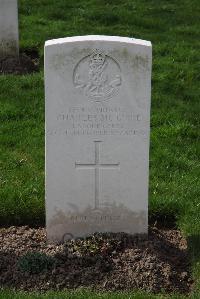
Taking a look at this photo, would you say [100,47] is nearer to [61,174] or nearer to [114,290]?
[61,174]

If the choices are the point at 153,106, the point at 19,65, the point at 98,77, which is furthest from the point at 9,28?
the point at 98,77

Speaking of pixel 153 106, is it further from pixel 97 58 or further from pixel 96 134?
pixel 97 58

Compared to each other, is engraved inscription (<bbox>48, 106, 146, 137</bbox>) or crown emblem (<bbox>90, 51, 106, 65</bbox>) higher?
crown emblem (<bbox>90, 51, 106, 65</bbox>)

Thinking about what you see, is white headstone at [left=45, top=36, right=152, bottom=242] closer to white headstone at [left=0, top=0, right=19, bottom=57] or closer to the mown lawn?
the mown lawn

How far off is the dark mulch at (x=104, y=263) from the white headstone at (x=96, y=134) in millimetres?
160

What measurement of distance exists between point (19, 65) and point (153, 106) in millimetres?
2189

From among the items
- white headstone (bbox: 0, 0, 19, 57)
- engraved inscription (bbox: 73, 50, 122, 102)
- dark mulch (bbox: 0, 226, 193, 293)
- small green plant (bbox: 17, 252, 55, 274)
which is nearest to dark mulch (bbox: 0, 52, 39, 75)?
white headstone (bbox: 0, 0, 19, 57)

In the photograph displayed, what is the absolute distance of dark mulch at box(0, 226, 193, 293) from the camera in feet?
15.9

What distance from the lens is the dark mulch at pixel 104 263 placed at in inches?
190

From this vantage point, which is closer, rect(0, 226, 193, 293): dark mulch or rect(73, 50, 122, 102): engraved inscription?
rect(0, 226, 193, 293): dark mulch

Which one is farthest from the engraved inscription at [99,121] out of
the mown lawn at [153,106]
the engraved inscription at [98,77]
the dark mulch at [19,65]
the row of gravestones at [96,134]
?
the dark mulch at [19,65]

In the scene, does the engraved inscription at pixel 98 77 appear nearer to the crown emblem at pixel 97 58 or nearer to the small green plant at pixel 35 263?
the crown emblem at pixel 97 58

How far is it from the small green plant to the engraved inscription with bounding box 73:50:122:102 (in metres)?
1.17

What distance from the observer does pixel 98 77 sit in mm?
5047
